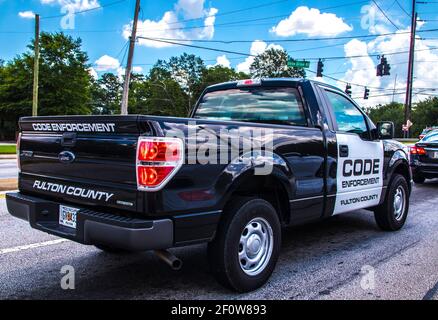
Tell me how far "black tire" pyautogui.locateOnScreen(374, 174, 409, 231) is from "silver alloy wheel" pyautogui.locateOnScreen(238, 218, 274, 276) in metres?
2.68

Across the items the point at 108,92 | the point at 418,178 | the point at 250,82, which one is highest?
the point at 108,92

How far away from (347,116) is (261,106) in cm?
116

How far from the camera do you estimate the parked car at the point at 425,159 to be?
35.4 ft

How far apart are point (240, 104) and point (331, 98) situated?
42.1 inches

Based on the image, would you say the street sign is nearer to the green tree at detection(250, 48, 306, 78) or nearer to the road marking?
the road marking

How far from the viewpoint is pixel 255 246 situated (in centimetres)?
384

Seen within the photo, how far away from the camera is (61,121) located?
3.75 meters

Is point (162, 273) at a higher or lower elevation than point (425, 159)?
lower

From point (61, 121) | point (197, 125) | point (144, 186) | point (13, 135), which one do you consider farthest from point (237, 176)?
point (13, 135)

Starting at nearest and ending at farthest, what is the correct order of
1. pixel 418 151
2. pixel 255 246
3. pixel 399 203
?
1. pixel 255 246
2. pixel 399 203
3. pixel 418 151

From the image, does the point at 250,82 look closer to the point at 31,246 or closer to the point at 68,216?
the point at 68,216

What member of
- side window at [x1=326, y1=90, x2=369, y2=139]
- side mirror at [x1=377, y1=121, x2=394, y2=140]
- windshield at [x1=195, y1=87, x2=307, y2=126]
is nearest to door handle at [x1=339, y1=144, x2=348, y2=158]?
side window at [x1=326, y1=90, x2=369, y2=139]

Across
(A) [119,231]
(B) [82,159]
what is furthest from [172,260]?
(B) [82,159]
